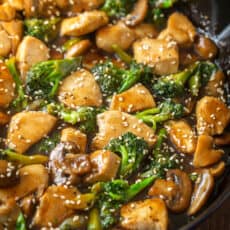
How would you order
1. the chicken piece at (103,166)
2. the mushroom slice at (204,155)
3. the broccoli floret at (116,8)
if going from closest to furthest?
1. the chicken piece at (103,166)
2. the mushroom slice at (204,155)
3. the broccoli floret at (116,8)

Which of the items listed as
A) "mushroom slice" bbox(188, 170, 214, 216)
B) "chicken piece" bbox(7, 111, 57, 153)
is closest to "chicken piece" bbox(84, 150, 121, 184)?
"chicken piece" bbox(7, 111, 57, 153)

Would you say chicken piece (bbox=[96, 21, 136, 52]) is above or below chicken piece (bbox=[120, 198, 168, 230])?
above

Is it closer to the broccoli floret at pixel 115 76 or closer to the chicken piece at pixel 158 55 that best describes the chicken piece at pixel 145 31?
the chicken piece at pixel 158 55

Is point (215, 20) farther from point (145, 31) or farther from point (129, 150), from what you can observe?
point (129, 150)

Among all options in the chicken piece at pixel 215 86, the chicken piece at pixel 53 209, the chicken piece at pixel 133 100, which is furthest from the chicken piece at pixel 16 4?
the chicken piece at pixel 53 209

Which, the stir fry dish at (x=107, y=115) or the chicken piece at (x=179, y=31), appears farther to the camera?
the chicken piece at (x=179, y=31)

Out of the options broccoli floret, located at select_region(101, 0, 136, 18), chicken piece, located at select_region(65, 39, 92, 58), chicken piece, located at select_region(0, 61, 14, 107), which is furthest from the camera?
broccoli floret, located at select_region(101, 0, 136, 18)

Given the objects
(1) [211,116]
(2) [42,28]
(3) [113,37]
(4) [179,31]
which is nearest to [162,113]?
(1) [211,116]

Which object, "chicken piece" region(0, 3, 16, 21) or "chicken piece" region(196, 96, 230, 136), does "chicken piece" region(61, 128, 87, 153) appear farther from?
"chicken piece" region(0, 3, 16, 21)
